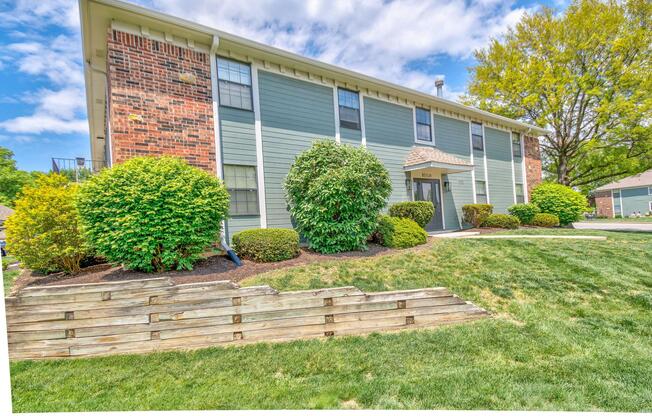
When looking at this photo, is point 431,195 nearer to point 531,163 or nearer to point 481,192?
point 481,192

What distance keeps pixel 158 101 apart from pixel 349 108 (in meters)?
5.54

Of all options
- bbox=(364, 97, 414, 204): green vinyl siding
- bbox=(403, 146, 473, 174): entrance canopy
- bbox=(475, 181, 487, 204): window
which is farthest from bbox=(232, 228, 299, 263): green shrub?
bbox=(475, 181, 487, 204): window

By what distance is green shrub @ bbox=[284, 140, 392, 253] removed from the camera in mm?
7035

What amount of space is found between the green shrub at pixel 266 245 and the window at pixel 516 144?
1392 centimetres

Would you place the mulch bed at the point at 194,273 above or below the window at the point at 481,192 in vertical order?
below

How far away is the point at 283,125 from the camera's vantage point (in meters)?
8.50

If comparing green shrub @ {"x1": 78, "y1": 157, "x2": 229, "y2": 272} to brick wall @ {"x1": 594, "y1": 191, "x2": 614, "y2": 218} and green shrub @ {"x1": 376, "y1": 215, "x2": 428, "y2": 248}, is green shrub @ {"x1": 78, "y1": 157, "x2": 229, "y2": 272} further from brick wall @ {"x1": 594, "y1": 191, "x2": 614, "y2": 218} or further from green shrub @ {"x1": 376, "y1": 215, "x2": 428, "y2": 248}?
brick wall @ {"x1": 594, "y1": 191, "x2": 614, "y2": 218}

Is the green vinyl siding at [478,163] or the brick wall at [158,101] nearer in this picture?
the brick wall at [158,101]

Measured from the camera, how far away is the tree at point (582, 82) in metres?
15.4

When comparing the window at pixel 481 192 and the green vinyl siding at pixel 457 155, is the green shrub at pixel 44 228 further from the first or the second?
the window at pixel 481 192

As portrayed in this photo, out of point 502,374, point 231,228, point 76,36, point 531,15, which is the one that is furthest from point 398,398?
point 531,15

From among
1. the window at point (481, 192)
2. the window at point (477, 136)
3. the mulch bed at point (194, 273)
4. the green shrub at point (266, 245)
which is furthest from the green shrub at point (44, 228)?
the window at point (477, 136)

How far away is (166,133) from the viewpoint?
22.1 feet

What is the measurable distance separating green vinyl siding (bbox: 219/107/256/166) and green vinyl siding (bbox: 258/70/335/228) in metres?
0.35
